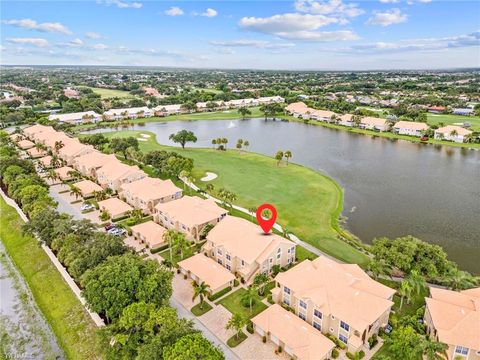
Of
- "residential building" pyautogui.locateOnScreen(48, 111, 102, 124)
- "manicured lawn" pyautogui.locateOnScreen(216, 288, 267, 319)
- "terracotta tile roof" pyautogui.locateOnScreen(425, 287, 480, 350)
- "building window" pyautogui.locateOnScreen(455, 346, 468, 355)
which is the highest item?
"residential building" pyautogui.locateOnScreen(48, 111, 102, 124)

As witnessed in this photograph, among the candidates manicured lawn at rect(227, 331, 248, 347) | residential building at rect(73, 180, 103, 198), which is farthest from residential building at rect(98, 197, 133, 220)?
manicured lawn at rect(227, 331, 248, 347)

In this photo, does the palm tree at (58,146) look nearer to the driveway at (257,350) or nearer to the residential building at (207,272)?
the residential building at (207,272)

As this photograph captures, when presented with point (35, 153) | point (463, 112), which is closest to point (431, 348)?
point (35, 153)

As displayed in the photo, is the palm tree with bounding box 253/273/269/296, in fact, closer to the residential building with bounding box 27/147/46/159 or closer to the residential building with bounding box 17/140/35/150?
the residential building with bounding box 27/147/46/159

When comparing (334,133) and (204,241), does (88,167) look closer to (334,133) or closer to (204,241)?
(204,241)

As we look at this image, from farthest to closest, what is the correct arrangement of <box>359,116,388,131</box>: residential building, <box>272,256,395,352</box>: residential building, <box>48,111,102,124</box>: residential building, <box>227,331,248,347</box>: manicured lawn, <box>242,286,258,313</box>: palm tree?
<box>48,111,102,124</box>: residential building
<box>359,116,388,131</box>: residential building
<box>242,286,258,313</box>: palm tree
<box>227,331,248,347</box>: manicured lawn
<box>272,256,395,352</box>: residential building

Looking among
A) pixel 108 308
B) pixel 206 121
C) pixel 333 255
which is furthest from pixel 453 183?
pixel 206 121

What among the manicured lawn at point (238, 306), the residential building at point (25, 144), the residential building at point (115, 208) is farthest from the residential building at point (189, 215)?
the residential building at point (25, 144)
